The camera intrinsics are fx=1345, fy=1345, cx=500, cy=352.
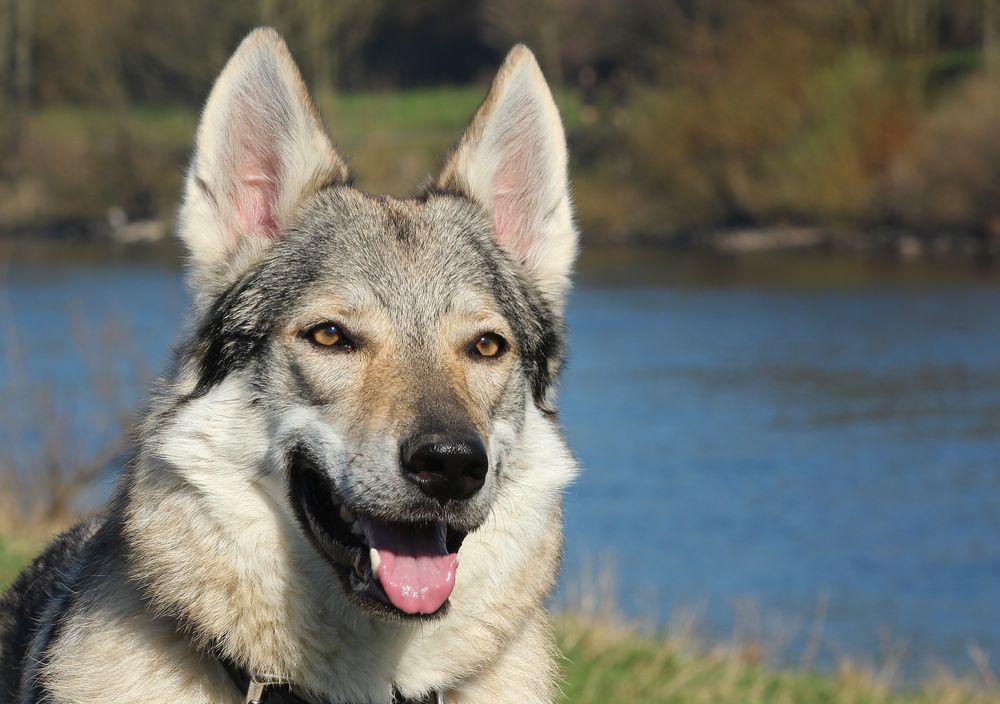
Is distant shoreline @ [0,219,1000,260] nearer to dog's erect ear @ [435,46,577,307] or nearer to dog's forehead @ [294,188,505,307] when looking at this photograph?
dog's erect ear @ [435,46,577,307]

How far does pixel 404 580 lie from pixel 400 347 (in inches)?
25.9

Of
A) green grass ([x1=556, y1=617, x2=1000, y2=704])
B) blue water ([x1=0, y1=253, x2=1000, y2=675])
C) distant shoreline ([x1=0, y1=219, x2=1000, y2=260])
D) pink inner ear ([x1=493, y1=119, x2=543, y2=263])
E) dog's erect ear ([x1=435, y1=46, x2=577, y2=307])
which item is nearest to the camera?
dog's erect ear ([x1=435, y1=46, x2=577, y2=307])

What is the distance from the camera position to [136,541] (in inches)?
138

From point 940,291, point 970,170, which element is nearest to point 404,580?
point 940,291

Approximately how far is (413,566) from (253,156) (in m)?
1.36

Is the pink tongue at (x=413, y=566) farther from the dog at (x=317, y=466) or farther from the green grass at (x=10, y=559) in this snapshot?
the green grass at (x=10, y=559)

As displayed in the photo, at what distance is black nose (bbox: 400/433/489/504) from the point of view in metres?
3.33

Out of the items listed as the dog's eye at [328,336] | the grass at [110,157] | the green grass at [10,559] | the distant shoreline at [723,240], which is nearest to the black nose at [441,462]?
the dog's eye at [328,336]

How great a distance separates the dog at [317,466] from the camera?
11.3 ft

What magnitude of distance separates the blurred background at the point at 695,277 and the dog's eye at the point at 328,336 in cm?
52

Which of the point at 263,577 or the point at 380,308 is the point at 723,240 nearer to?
the point at 380,308

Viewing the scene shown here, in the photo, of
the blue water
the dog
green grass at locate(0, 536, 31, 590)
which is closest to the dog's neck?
the dog

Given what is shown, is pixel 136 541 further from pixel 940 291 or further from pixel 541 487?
pixel 940 291

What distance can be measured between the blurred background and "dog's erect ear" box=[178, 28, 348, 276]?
0.43 feet
